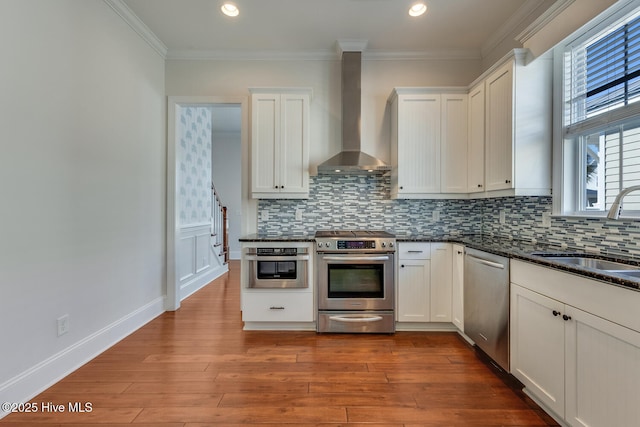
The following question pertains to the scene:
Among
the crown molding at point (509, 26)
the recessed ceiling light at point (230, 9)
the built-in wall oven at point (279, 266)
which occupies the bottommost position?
the built-in wall oven at point (279, 266)

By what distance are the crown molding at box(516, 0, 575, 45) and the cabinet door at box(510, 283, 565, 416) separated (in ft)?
6.42

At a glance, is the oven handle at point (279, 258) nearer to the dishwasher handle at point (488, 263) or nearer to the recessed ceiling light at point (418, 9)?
the dishwasher handle at point (488, 263)

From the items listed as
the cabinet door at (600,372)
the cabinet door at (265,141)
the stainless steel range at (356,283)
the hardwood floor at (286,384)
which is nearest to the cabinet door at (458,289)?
the hardwood floor at (286,384)

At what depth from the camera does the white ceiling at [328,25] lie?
8.54 ft

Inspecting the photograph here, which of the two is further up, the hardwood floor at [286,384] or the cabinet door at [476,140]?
the cabinet door at [476,140]

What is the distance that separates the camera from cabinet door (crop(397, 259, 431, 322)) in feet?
9.35

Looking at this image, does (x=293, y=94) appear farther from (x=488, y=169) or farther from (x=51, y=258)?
(x=51, y=258)

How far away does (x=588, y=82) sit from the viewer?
209cm

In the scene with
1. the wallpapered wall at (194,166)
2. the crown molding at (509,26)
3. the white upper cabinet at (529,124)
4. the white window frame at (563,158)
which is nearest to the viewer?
the white window frame at (563,158)

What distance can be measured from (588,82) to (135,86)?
3.85m

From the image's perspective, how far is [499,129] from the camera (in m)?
2.52

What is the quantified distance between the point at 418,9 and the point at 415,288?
102 inches

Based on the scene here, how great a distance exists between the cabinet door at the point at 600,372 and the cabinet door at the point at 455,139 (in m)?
1.75

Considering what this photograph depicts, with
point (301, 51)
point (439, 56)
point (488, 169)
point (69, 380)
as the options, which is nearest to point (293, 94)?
point (301, 51)
